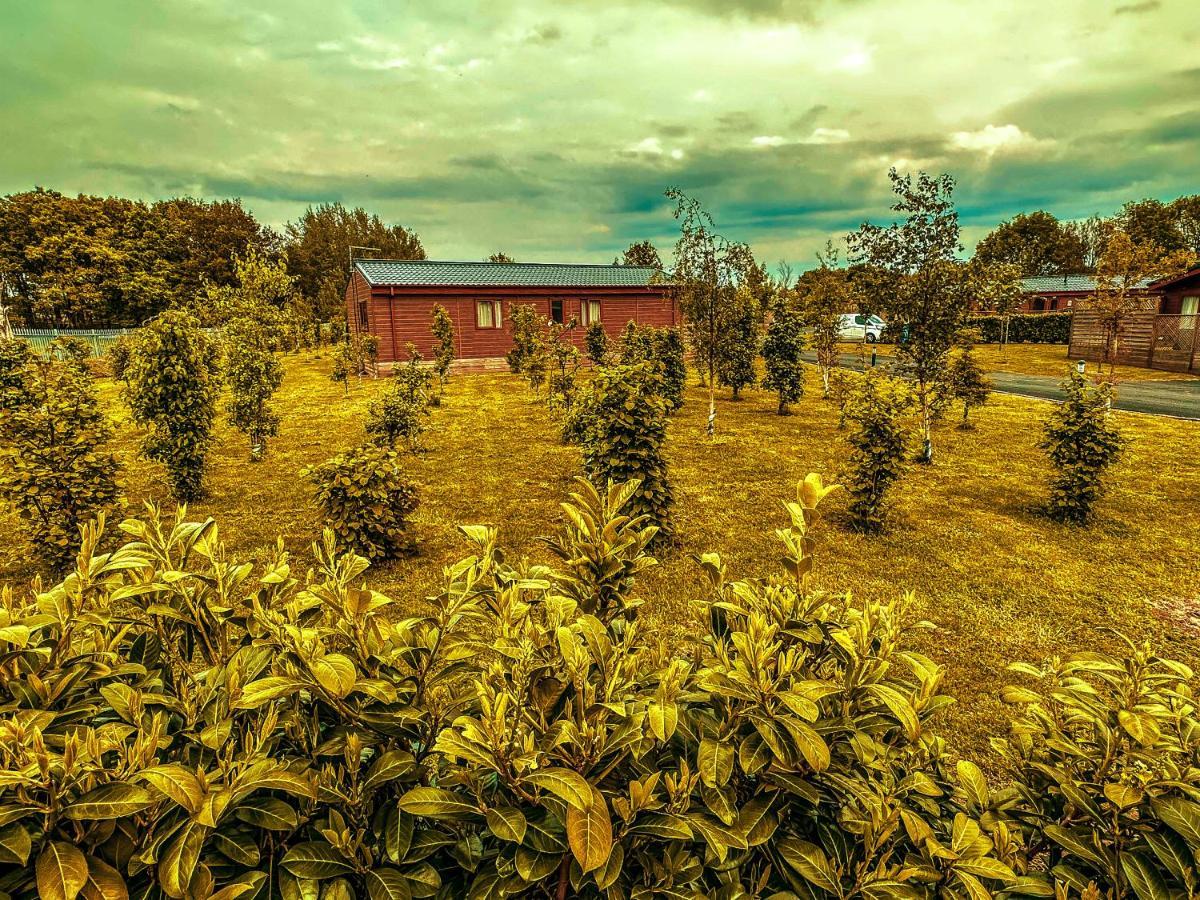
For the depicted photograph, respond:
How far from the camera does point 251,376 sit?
1233 centimetres

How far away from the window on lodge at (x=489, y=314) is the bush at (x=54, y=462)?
23.1 meters

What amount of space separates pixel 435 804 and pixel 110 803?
59cm

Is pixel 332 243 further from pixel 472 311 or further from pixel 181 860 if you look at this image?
pixel 181 860

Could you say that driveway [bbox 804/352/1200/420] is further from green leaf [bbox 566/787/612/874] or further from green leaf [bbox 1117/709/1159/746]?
green leaf [bbox 566/787/612/874]

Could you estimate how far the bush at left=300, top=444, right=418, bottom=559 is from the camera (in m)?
7.56

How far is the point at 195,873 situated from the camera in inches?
43.8

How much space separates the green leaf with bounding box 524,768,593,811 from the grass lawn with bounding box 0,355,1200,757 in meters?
2.67

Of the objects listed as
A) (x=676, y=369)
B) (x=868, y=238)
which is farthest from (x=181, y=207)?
(x=868, y=238)

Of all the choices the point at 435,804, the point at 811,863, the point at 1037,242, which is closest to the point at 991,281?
the point at 811,863

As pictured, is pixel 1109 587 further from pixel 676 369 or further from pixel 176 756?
pixel 676 369

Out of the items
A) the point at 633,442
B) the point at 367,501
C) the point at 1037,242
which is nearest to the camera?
the point at 367,501

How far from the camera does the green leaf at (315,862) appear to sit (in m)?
1.20

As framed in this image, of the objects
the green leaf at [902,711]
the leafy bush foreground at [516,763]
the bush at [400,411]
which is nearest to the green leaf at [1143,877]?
the leafy bush foreground at [516,763]

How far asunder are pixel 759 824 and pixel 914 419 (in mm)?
18097
